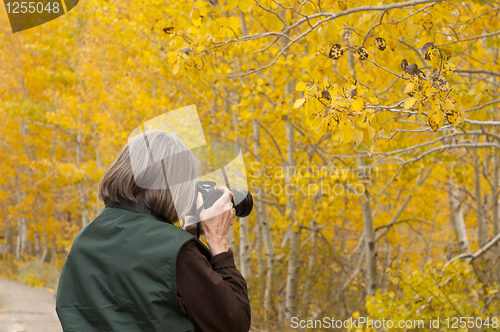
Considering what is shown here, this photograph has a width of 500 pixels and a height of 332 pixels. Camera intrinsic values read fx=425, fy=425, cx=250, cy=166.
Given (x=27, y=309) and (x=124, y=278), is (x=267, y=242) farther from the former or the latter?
(x=124, y=278)

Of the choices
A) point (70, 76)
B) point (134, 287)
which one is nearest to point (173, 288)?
point (134, 287)

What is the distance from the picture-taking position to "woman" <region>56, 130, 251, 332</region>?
1260 millimetres

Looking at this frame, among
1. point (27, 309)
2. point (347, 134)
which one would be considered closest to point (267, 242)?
point (347, 134)

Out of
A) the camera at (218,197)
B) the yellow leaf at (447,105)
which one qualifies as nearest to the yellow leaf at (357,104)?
the yellow leaf at (447,105)

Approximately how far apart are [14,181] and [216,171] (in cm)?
1639

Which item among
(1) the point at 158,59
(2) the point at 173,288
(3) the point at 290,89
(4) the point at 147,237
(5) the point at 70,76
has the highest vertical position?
(5) the point at 70,76

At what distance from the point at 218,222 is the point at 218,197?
10 cm

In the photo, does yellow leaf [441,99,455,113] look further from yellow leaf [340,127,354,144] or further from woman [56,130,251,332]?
woman [56,130,251,332]

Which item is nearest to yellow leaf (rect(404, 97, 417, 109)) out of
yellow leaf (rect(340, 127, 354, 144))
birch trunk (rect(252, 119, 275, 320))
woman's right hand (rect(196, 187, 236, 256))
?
yellow leaf (rect(340, 127, 354, 144))

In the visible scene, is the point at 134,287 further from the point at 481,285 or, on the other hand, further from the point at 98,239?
the point at 481,285

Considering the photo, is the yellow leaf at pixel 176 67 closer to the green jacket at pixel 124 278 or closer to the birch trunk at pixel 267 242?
the green jacket at pixel 124 278

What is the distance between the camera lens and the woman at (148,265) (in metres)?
1.26

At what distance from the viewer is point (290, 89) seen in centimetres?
610

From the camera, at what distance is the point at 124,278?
1.27m
